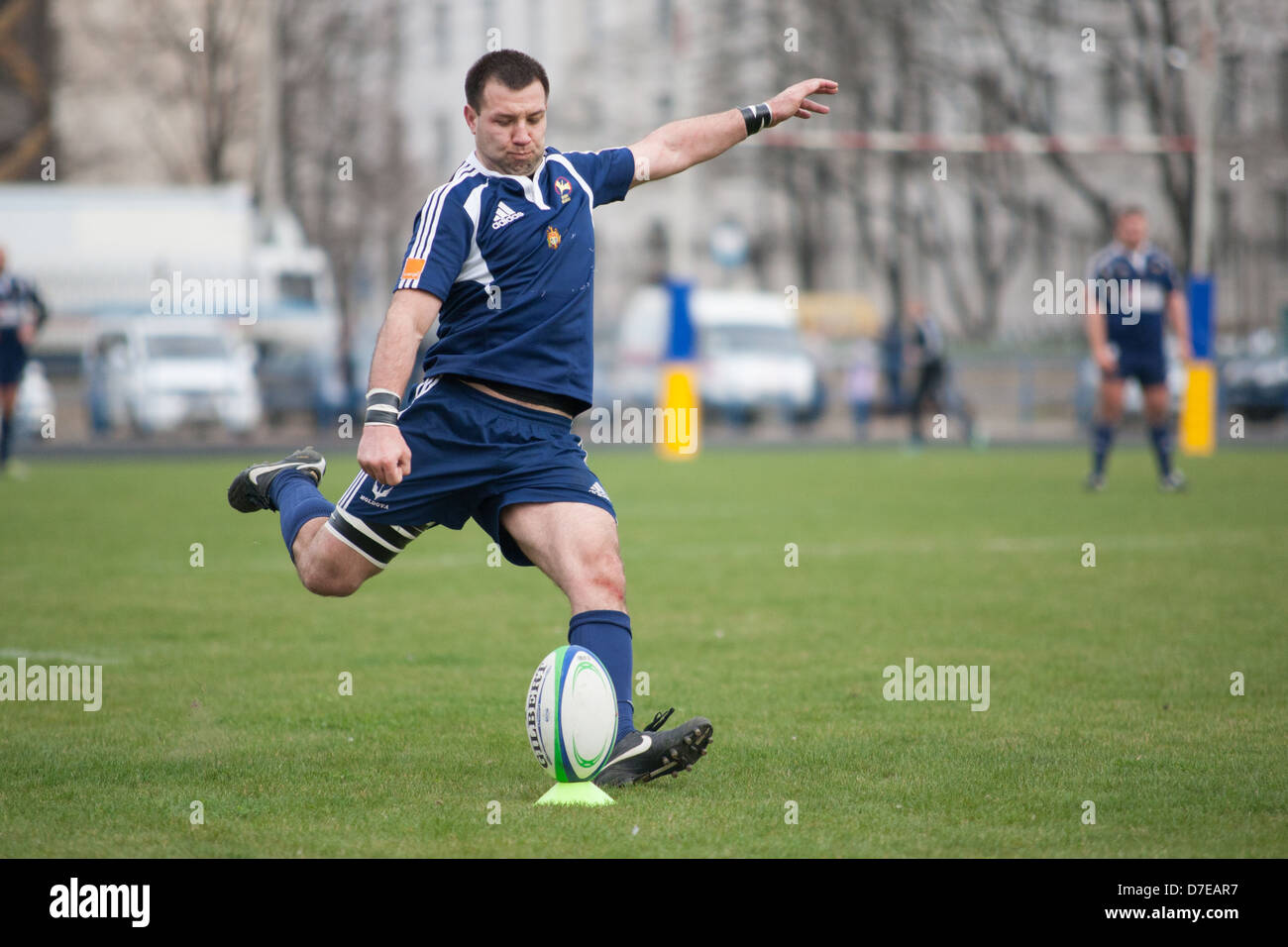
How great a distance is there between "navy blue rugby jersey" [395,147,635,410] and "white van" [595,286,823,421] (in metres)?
26.3

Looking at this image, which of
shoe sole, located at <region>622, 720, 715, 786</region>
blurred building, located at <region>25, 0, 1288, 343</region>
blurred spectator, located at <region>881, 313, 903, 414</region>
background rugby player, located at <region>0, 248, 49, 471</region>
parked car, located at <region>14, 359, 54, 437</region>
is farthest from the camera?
blurred building, located at <region>25, 0, 1288, 343</region>

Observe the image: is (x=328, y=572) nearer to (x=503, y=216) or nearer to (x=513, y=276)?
(x=513, y=276)

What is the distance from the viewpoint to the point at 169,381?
Answer: 30.0m

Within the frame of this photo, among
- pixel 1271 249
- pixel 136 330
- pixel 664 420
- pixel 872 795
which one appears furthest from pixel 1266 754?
pixel 1271 249

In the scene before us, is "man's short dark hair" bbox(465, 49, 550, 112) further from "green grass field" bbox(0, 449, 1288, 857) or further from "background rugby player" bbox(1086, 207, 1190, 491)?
"background rugby player" bbox(1086, 207, 1190, 491)

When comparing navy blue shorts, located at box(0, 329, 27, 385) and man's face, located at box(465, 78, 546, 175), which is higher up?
navy blue shorts, located at box(0, 329, 27, 385)

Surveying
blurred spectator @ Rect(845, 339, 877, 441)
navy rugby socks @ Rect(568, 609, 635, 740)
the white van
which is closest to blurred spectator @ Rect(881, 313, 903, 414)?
blurred spectator @ Rect(845, 339, 877, 441)

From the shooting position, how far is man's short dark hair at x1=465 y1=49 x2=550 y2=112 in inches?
198

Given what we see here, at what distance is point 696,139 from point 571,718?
2.12m

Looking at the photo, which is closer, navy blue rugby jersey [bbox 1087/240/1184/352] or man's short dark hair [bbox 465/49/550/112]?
man's short dark hair [bbox 465/49/550/112]

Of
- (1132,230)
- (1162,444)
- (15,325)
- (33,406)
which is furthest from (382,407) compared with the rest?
(33,406)

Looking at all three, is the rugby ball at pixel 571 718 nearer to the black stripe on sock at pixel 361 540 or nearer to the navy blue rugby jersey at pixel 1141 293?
the black stripe on sock at pixel 361 540
